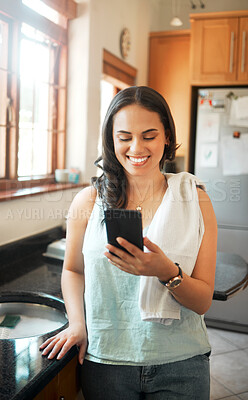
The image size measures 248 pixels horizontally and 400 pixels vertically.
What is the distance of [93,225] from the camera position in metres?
1.10

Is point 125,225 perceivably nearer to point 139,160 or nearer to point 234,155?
point 139,160

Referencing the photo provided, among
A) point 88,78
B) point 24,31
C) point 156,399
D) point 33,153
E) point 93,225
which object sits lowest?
point 156,399

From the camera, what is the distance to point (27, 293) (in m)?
1.46

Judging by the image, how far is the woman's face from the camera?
3.51 feet

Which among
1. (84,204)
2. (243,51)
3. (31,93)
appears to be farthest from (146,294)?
(243,51)

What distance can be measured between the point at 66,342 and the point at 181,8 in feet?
12.7

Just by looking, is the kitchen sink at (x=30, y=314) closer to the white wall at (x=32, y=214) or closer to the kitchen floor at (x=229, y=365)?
the white wall at (x=32, y=214)

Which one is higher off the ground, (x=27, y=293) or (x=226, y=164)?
(x=226, y=164)

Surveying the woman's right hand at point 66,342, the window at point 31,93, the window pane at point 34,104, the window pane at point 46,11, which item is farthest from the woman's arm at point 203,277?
the window pane at point 46,11

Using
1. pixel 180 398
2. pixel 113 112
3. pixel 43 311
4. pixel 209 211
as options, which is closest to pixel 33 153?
pixel 43 311

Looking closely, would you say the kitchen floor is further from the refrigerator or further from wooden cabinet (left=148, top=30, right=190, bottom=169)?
wooden cabinet (left=148, top=30, right=190, bottom=169)

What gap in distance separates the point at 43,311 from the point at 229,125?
7.33ft

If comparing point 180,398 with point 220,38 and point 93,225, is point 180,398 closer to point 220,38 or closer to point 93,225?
point 93,225

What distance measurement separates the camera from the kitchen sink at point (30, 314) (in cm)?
135
